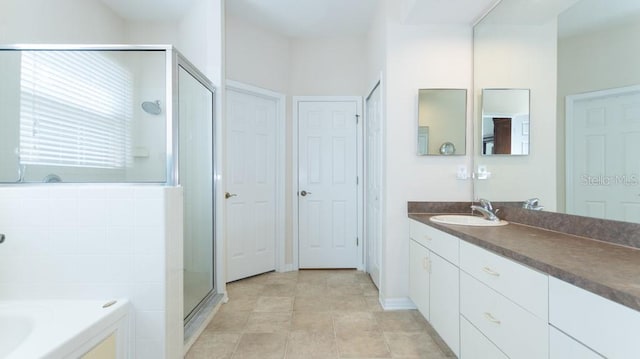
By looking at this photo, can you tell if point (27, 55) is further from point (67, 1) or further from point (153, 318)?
point (153, 318)

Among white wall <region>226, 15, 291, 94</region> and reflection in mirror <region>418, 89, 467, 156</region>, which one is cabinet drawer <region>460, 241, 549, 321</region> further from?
white wall <region>226, 15, 291, 94</region>

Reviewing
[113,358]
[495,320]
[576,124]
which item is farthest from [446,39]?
[113,358]

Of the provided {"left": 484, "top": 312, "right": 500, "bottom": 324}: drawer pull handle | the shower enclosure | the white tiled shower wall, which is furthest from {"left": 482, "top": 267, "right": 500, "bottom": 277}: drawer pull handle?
the shower enclosure

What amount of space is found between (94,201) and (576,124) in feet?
7.83

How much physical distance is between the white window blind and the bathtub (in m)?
0.78

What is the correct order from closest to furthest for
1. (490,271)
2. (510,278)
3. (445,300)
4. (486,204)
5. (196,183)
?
(510,278) < (490,271) < (445,300) < (486,204) < (196,183)

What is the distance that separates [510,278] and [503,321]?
19 cm

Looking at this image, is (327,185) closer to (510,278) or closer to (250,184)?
(250,184)

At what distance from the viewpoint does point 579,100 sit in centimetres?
145

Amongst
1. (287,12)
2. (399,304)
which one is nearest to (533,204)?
(399,304)

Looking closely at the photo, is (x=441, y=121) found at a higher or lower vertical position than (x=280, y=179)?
higher

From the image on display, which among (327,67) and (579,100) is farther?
(327,67)

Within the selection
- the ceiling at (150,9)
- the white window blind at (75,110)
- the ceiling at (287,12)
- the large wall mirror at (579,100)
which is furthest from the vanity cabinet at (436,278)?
the ceiling at (150,9)

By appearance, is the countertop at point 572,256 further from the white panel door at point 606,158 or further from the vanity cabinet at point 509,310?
the white panel door at point 606,158
